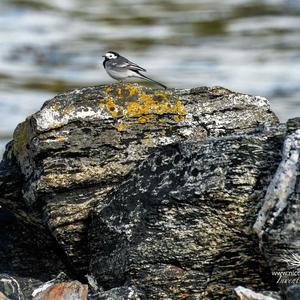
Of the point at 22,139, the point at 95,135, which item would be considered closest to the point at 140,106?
the point at 95,135

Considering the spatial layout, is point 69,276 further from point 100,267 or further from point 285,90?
point 285,90

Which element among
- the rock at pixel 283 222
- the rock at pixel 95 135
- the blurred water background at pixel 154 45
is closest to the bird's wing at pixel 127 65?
the rock at pixel 95 135

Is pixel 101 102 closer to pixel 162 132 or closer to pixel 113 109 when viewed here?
pixel 113 109

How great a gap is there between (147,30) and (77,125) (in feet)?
227

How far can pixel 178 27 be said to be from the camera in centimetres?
8150

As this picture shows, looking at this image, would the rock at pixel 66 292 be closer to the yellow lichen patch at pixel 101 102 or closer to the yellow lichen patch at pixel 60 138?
the yellow lichen patch at pixel 60 138

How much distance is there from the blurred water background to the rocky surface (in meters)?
26.0

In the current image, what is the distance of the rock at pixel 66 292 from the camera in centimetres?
1007

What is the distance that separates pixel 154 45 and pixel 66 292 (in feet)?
211

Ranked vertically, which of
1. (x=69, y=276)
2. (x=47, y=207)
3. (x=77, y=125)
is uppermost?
(x=77, y=125)

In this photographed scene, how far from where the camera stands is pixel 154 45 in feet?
242

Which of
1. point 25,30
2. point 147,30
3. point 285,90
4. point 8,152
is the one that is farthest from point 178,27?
point 8,152

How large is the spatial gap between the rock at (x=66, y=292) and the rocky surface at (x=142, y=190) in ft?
0.59

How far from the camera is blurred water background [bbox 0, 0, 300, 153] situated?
56.1 m
